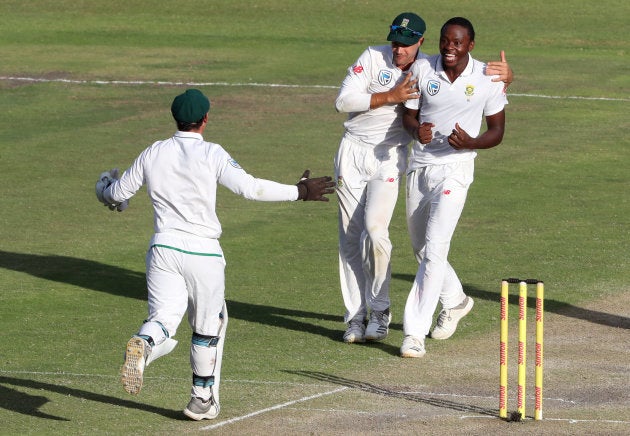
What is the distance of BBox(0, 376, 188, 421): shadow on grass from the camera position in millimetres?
9336

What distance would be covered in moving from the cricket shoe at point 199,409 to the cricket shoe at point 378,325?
257cm

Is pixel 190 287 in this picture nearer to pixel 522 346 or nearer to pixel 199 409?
pixel 199 409

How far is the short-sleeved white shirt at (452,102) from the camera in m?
11.0

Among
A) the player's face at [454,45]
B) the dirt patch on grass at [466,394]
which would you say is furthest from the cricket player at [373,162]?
the dirt patch on grass at [466,394]

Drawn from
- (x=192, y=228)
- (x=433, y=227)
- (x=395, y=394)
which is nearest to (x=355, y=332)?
(x=433, y=227)

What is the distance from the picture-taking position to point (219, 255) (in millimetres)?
9070

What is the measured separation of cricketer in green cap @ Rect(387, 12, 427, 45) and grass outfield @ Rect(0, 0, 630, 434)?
7.98 feet

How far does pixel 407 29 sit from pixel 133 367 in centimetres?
407

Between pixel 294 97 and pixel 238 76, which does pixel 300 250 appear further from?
pixel 238 76

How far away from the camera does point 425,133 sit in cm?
1085

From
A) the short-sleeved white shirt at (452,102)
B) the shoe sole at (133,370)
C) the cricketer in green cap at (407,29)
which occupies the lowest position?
the shoe sole at (133,370)

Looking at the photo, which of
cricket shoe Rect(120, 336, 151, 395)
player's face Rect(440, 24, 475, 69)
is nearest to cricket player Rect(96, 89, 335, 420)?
cricket shoe Rect(120, 336, 151, 395)

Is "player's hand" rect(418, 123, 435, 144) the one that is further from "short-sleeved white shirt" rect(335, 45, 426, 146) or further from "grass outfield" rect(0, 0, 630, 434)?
"grass outfield" rect(0, 0, 630, 434)

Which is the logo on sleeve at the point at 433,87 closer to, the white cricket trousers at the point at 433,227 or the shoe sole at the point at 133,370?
the white cricket trousers at the point at 433,227
